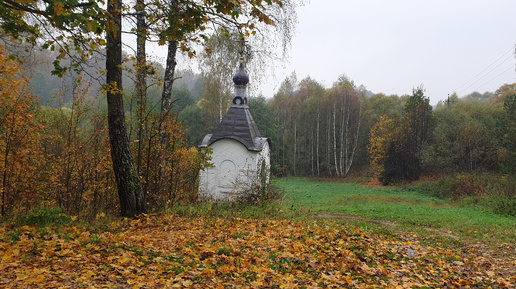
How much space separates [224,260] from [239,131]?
10.6 metres

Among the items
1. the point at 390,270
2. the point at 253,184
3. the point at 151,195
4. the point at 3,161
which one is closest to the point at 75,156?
the point at 3,161

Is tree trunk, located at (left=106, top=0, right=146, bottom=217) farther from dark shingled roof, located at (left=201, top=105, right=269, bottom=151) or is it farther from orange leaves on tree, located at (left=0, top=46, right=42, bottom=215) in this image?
dark shingled roof, located at (left=201, top=105, right=269, bottom=151)

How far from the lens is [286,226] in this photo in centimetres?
830

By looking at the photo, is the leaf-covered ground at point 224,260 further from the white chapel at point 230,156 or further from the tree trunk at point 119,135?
the white chapel at point 230,156

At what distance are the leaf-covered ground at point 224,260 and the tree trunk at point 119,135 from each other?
53 centimetres

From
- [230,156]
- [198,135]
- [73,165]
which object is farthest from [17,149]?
[198,135]

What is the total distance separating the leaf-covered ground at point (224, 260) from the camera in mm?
3993

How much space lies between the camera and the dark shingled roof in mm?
14969

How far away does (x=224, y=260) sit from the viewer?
506 cm

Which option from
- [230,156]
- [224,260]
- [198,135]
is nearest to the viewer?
[224,260]

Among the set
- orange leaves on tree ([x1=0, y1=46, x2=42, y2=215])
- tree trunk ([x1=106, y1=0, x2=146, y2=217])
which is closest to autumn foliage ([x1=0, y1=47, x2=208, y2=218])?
orange leaves on tree ([x1=0, y1=46, x2=42, y2=215])

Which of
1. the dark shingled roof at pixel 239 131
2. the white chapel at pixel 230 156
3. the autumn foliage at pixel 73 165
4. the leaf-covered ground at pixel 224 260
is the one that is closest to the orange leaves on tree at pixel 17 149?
the autumn foliage at pixel 73 165

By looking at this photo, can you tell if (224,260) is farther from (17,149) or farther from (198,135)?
(198,135)

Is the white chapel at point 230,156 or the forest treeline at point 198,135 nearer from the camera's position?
the forest treeline at point 198,135
